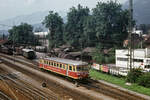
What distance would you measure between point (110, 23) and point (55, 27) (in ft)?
93.0

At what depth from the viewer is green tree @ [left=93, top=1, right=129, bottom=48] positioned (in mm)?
64562

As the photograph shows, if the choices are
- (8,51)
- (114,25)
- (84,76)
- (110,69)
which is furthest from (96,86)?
(114,25)

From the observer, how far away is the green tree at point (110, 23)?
64562 millimetres

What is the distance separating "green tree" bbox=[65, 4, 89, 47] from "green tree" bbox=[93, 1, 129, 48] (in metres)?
10.1

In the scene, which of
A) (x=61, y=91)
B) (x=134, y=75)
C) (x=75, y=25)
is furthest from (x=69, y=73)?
(x=75, y=25)

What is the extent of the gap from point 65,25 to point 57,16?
6258 mm

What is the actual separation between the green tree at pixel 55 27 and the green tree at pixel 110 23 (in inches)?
820

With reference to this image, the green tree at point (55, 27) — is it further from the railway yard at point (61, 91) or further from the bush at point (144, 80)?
the bush at point (144, 80)

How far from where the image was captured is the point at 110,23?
66.5 meters

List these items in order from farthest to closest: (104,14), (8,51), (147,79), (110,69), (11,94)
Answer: (104,14), (8,51), (110,69), (147,79), (11,94)

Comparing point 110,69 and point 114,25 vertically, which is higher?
point 114,25

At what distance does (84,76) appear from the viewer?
26.1 meters

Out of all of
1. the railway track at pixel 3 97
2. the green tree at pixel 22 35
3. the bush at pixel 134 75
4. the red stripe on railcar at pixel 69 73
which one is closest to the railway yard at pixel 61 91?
the railway track at pixel 3 97

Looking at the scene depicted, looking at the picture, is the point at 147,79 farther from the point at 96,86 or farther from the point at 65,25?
the point at 65,25
